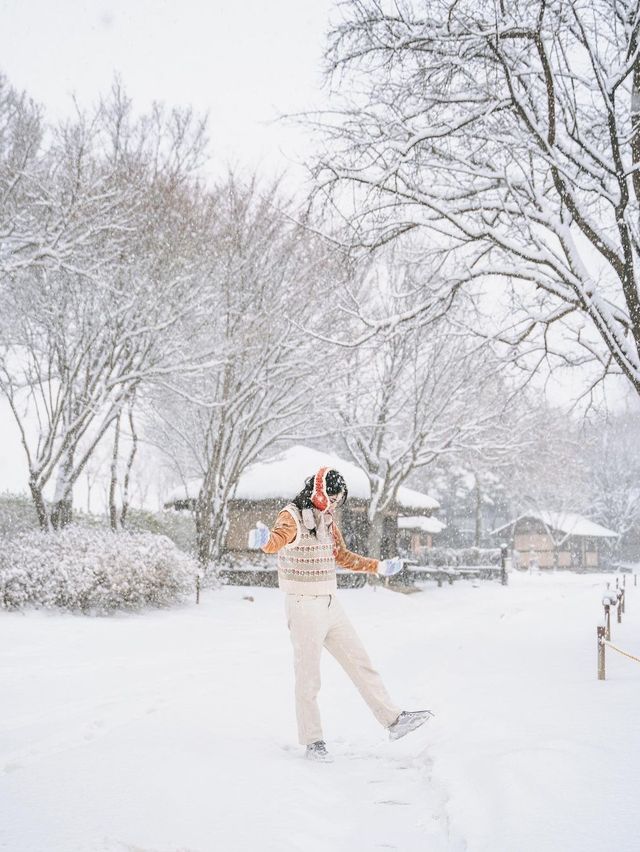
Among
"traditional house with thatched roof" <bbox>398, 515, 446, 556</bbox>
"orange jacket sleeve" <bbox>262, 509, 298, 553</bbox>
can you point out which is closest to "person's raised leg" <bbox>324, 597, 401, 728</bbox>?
"orange jacket sleeve" <bbox>262, 509, 298, 553</bbox>

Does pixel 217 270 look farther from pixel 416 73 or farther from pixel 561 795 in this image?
pixel 561 795

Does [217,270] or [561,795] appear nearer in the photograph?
[561,795]

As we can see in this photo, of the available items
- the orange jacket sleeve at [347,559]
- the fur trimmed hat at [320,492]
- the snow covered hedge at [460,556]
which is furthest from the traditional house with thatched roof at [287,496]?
the fur trimmed hat at [320,492]

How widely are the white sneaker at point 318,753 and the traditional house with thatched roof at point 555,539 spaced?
169 feet

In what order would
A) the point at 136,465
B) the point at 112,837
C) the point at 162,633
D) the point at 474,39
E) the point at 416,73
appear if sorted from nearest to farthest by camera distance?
the point at 112,837 → the point at 474,39 → the point at 416,73 → the point at 162,633 → the point at 136,465

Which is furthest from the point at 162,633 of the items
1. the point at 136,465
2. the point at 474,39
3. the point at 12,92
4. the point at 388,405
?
the point at 136,465

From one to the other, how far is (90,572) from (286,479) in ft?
36.8

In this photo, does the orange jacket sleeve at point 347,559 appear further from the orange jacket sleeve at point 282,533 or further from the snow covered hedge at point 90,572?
the snow covered hedge at point 90,572

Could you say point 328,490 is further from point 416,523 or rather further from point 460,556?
point 416,523

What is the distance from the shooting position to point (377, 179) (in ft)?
26.6

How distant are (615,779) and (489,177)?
6.40m

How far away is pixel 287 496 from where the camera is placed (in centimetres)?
2208

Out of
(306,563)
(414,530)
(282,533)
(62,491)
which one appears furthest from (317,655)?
(414,530)

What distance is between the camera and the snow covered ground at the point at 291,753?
3387 millimetres
